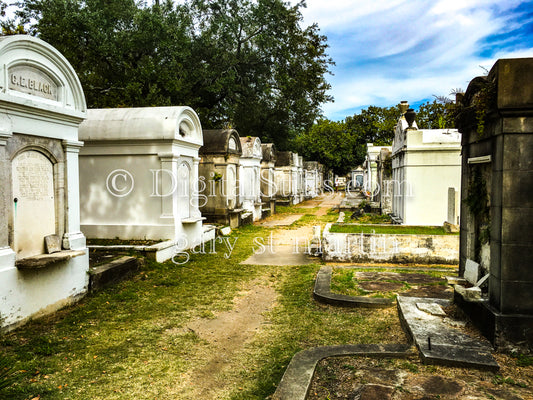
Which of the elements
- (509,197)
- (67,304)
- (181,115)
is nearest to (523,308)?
(509,197)

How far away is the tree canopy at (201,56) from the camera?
17.6 meters

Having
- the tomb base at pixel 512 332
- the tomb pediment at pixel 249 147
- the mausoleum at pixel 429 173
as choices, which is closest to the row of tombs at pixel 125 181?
the tomb base at pixel 512 332

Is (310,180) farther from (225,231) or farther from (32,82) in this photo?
(32,82)

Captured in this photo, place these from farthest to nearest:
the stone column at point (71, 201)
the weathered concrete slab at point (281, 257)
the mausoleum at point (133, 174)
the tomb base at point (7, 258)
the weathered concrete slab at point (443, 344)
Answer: the mausoleum at point (133, 174), the weathered concrete slab at point (281, 257), the stone column at point (71, 201), the tomb base at point (7, 258), the weathered concrete slab at point (443, 344)

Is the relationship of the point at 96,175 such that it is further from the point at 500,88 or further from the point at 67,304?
the point at 500,88

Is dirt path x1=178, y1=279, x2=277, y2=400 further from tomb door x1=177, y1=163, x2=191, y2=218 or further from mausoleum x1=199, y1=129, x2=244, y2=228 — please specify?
mausoleum x1=199, y1=129, x2=244, y2=228

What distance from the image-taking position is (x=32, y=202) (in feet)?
19.1

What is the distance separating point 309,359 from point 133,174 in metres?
7.14

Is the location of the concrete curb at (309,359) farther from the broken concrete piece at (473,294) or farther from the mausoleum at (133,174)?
the mausoleum at (133,174)

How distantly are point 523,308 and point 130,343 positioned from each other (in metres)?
4.17

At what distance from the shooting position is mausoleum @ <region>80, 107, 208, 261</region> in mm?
A: 9562

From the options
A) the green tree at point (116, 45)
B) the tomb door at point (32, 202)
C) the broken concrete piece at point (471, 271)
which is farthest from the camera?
the green tree at point (116, 45)

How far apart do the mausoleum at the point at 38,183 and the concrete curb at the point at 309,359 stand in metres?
3.58

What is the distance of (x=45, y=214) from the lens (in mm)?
6059
